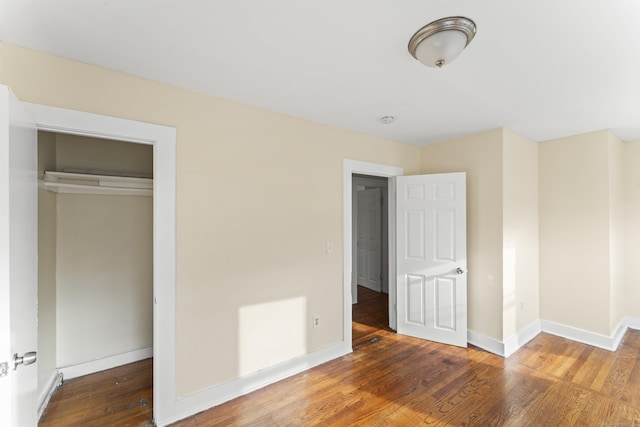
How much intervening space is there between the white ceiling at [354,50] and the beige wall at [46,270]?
44.3 inches

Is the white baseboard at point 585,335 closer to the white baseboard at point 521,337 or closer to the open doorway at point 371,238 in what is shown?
the white baseboard at point 521,337

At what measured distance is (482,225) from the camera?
10.2ft

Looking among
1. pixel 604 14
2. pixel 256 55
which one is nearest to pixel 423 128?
pixel 604 14

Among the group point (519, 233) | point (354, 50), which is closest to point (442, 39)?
point (354, 50)

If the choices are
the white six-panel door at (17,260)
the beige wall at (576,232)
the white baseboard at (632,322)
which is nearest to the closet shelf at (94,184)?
the white six-panel door at (17,260)

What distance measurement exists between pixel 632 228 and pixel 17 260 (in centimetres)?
560

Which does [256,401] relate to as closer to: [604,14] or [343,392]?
Result: [343,392]

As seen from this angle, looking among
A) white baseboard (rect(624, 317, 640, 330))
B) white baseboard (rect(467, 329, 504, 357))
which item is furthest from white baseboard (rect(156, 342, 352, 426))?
white baseboard (rect(624, 317, 640, 330))

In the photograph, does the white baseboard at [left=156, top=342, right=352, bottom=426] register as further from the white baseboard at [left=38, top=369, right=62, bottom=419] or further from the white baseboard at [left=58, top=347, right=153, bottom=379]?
the white baseboard at [left=58, top=347, right=153, bottom=379]

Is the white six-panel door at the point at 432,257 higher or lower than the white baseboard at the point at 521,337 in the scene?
higher

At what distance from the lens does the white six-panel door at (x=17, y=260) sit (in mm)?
1040

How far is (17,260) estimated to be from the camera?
1.16 meters

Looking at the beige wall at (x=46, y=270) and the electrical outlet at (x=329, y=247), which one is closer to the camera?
the beige wall at (x=46, y=270)

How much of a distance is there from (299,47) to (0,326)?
1.80 meters
